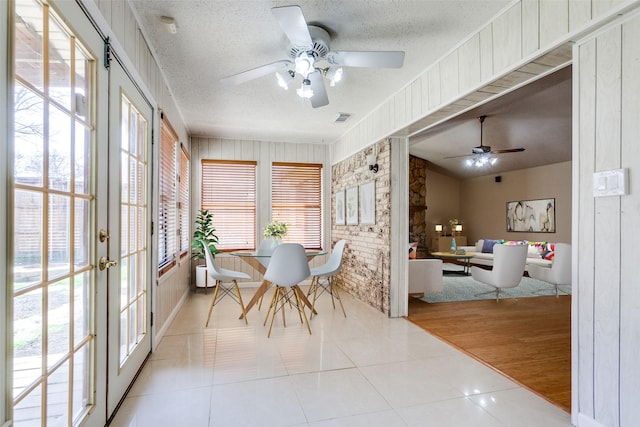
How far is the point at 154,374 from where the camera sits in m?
2.51

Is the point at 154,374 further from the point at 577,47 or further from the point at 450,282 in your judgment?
the point at 450,282

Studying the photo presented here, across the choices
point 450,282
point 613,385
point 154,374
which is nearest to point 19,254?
point 154,374

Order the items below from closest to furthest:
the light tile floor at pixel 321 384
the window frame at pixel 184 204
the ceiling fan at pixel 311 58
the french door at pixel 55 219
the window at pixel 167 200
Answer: the french door at pixel 55 219 → the light tile floor at pixel 321 384 → the ceiling fan at pixel 311 58 → the window at pixel 167 200 → the window frame at pixel 184 204

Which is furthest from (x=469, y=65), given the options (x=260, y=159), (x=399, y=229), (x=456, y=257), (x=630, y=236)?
(x=456, y=257)

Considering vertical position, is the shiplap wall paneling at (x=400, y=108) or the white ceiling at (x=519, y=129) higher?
the white ceiling at (x=519, y=129)

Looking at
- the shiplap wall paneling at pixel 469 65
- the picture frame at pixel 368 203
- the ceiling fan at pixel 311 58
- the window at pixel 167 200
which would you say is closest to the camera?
the ceiling fan at pixel 311 58

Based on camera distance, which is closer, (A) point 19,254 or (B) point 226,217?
(A) point 19,254

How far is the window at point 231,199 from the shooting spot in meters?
5.86

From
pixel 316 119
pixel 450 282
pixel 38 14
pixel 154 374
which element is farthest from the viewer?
pixel 450 282

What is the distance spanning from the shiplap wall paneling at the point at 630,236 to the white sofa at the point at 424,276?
3.14m

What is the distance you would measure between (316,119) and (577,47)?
10.8ft

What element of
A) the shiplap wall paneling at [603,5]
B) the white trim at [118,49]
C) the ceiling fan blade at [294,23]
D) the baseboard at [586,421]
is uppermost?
the ceiling fan blade at [294,23]

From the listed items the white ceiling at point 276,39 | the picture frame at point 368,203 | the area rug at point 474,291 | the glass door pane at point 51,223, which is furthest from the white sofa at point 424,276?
the glass door pane at point 51,223

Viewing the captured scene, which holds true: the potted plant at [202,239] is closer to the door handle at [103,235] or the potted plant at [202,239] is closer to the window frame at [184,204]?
the window frame at [184,204]
